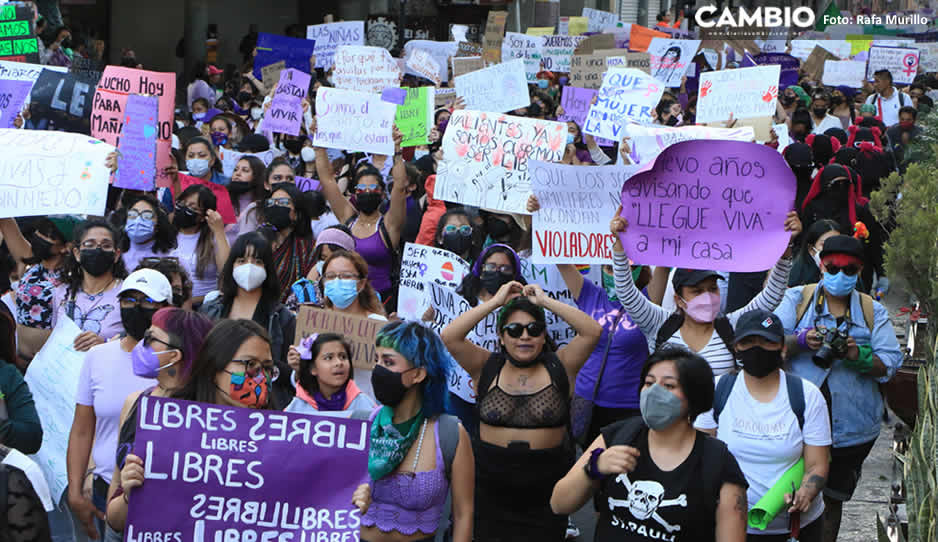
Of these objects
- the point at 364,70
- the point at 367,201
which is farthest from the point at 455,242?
the point at 364,70

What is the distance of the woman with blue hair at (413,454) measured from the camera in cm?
439

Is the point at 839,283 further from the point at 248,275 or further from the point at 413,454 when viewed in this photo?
the point at 248,275

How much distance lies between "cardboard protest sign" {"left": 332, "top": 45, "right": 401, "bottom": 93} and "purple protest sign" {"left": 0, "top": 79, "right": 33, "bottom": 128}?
12.9 ft

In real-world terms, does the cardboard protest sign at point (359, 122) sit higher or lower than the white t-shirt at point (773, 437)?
higher

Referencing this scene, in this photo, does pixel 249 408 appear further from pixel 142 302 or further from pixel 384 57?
pixel 384 57

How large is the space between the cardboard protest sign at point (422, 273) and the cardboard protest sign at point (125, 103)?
2.76m

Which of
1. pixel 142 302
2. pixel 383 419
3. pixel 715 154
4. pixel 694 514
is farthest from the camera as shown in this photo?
pixel 715 154

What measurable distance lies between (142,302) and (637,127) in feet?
13.6

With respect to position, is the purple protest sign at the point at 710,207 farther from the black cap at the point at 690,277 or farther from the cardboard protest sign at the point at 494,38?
the cardboard protest sign at the point at 494,38

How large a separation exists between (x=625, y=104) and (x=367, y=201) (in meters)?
3.68

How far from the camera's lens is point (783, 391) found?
482cm

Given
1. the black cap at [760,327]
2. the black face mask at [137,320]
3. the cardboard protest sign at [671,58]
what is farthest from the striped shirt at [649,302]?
the cardboard protest sign at [671,58]

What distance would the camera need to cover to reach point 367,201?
317 inches

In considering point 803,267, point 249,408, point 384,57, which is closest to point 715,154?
point 803,267
